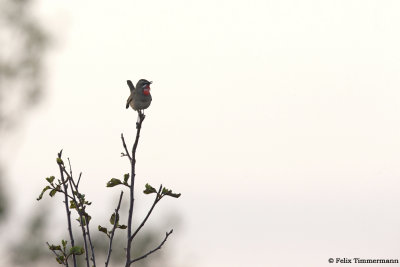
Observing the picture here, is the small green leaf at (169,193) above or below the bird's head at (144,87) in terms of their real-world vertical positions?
below

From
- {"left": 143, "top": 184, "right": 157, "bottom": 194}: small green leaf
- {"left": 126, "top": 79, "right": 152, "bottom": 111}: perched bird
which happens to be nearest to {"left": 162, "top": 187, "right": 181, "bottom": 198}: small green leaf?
{"left": 143, "top": 184, "right": 157, "bottom": 194}: small green leaf

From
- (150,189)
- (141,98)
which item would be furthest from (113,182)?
(141,98)

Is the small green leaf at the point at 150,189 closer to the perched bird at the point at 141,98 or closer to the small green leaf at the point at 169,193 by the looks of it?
the small green leaf at the point at 169,193

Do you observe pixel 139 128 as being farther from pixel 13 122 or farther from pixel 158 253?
pixel 158 253

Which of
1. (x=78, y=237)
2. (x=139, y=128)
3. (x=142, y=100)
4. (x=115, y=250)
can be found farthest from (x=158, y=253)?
(x=139, y=128)

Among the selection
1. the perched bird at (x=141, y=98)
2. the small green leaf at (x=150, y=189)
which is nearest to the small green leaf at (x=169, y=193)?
the small green leaf at (x=150, y=189)

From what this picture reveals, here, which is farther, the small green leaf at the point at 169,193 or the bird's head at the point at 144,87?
the bird's head at the point at 144,87

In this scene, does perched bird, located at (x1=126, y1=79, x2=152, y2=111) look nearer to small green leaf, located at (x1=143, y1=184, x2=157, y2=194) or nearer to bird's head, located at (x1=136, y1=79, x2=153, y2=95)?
bird's head, located at (x1=136, y1=79, x2=153, y2=95)

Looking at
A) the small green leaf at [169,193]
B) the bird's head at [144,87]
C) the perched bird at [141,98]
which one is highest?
the bird's head at [144,87]

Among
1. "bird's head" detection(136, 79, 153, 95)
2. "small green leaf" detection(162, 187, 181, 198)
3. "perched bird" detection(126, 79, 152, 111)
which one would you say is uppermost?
"bird's head" detection(136, 79, 153, 95)

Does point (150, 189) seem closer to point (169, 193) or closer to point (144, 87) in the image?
point (169, 193)

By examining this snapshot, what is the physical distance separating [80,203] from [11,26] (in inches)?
702

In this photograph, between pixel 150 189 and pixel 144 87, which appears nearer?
pixel 150 189

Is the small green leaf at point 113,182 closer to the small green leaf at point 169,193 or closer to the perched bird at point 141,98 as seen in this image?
the small green leaf at point 169,193
